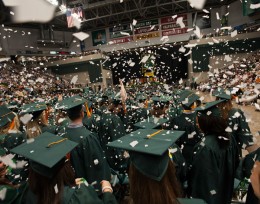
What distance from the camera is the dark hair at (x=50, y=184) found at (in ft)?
4.14

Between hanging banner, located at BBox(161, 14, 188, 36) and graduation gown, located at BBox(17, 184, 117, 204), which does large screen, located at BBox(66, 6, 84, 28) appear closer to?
hanging banner, located at BBox(161, 14, 188, 36)

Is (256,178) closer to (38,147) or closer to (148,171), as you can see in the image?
(148,171)

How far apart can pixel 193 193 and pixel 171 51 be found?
21.9 m

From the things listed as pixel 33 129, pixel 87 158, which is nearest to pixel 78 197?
pixel 87 158

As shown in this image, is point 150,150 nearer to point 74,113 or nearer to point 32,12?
point 74,113

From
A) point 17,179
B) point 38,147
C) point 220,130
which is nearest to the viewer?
point 38,147

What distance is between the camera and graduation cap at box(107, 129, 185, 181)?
1.31m

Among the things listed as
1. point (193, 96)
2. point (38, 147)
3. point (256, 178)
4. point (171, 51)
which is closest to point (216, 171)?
point (256, 178)

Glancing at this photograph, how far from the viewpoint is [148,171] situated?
129 cm

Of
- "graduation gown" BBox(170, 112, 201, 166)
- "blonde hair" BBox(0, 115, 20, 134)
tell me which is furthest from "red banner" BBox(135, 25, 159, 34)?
"blonde hair" BBox(0, 115, 20, 134)

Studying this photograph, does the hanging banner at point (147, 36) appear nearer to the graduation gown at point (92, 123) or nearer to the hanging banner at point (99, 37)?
the hanging banner at point (99, 37)

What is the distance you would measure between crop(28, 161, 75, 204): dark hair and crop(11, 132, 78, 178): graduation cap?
28 mm

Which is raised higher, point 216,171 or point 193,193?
point 216,171

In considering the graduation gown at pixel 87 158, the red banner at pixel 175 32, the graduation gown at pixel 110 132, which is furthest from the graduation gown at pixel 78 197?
the red banner at pixel 175 32
